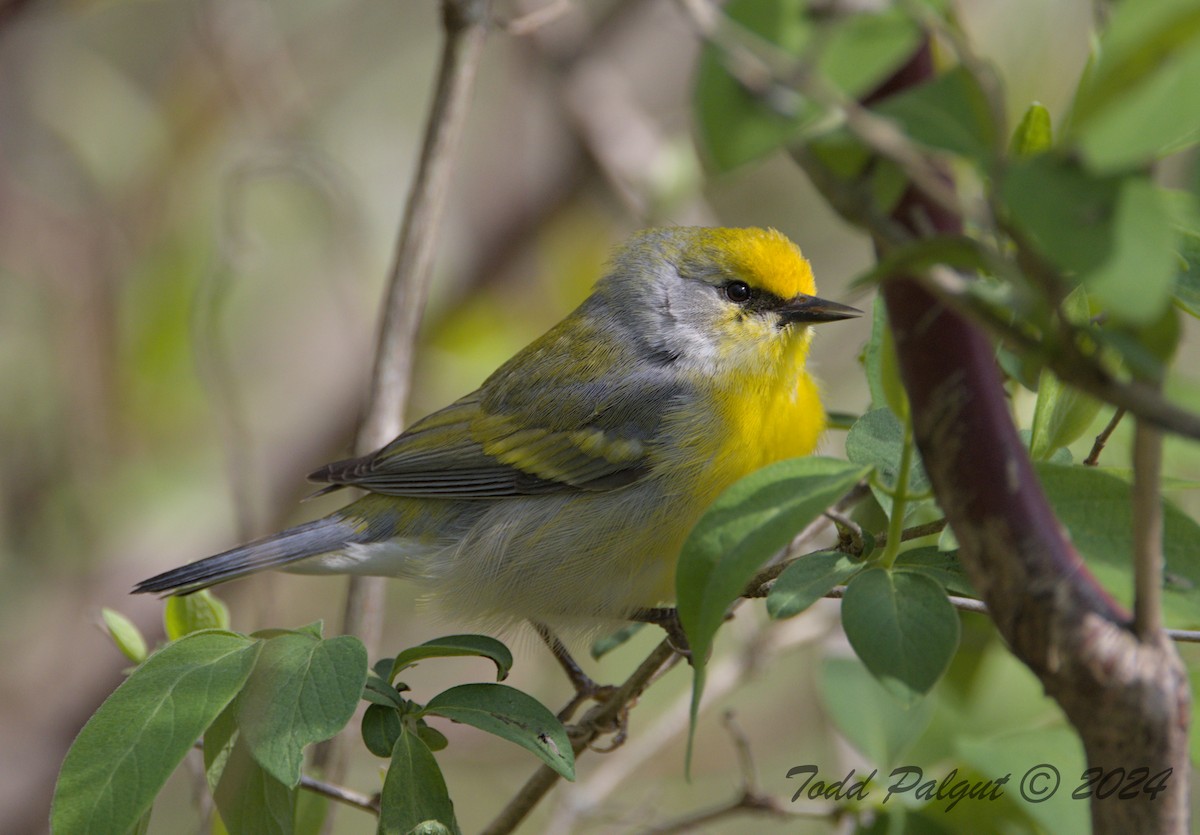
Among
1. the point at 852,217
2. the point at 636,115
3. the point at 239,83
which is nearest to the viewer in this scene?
the point at 852,217

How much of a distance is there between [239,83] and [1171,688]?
4.67 meters

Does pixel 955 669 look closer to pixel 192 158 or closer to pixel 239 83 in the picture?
pixel 239 83

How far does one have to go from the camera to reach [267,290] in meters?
5.54

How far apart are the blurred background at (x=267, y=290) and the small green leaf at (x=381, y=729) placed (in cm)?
254

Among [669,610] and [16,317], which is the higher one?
[16,317]

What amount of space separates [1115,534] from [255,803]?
3.33 ft

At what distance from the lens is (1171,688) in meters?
0.92

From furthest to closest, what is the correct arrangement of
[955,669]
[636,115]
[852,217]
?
1. [636,115]
2. [955,669]
3. [852,217]

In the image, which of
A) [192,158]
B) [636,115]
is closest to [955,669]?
[636,115]

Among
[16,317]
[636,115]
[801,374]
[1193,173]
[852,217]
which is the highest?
[16,317]

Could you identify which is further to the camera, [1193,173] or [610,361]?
[610,361]

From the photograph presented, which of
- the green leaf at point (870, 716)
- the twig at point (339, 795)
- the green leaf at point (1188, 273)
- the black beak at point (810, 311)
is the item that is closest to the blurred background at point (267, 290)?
the black beak at point (810, 311)

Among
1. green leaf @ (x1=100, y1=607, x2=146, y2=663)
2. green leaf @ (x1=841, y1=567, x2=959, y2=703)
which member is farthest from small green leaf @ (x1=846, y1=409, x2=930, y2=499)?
green leaf @ (x1=100, y1=607, x2=146, y2=663)

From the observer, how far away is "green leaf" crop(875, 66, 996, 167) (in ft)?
2.77
